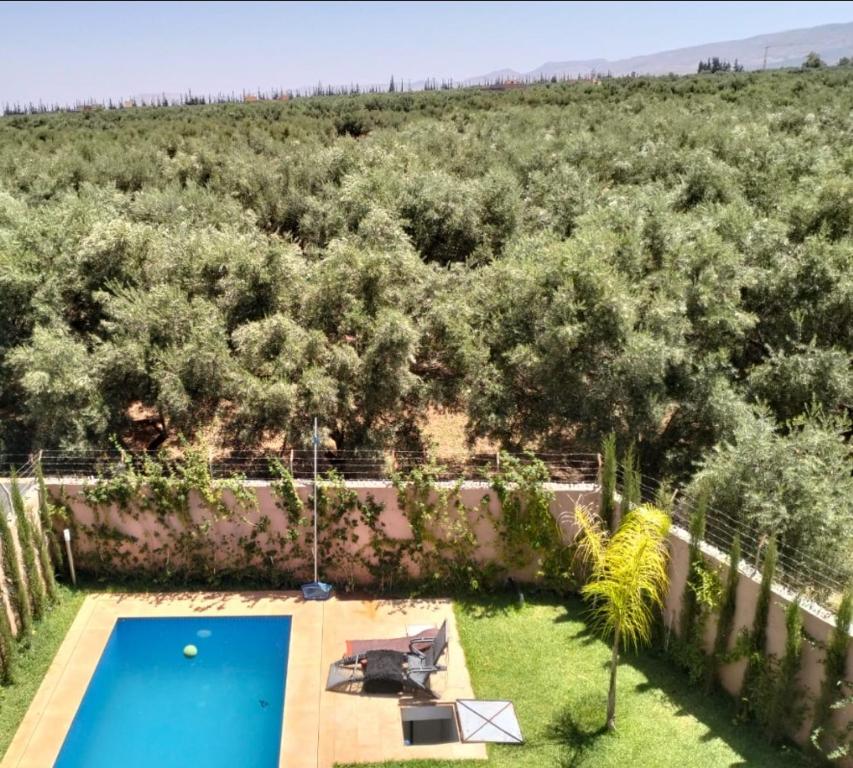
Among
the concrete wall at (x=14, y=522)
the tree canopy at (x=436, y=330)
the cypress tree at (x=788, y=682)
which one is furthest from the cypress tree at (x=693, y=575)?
Answer: the concrete wall at (x=14, y=522)

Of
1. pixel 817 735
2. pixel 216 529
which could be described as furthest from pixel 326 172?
pixel 817 735

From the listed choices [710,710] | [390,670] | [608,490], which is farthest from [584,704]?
[608,490]

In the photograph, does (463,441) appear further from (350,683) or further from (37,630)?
(37,630)

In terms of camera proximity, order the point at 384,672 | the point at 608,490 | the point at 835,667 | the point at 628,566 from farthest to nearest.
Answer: the point at 608,490 → the point at 384,672 → the point at 628,566 → the point at 835,667

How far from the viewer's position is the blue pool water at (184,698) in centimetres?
962

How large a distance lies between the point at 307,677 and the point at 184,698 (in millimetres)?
1848

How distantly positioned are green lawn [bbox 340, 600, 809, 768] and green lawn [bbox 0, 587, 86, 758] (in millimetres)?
5254

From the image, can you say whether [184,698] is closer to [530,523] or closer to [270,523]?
[270,523]

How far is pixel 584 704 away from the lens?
9.95 metres

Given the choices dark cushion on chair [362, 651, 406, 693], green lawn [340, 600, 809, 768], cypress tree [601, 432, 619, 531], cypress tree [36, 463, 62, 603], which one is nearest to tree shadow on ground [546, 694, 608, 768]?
green lawn [340, 600, 809, 768]

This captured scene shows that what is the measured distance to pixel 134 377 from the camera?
1430cm

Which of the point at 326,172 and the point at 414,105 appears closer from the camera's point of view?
the point at 326,172

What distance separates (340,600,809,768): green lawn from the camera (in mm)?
9086

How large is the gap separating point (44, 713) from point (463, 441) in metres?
10.1
